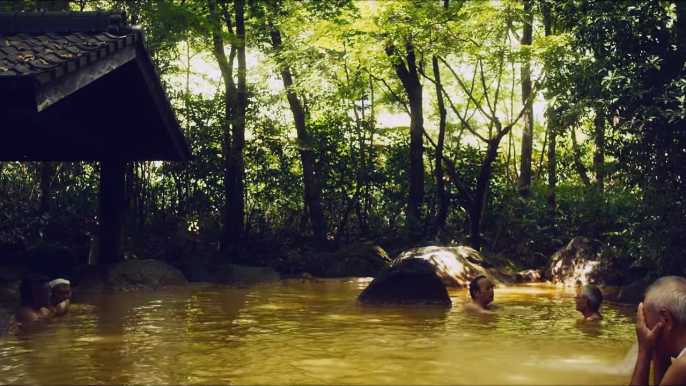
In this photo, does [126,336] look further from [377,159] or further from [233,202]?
[377,159]

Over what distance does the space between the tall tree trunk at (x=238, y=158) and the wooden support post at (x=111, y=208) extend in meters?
4.63

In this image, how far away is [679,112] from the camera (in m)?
10.4

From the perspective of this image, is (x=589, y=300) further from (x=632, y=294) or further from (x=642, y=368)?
(x=642, y=368)

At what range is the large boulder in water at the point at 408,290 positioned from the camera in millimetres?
11531

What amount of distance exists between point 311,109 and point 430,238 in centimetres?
474

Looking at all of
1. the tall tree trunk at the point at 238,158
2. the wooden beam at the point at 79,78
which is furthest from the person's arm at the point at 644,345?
the tall tree trunk at the point at 238,158

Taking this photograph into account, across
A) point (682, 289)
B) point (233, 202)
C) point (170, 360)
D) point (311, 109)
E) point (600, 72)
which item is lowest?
point (170, 360)

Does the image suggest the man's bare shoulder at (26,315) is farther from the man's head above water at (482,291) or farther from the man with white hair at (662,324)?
the man with white hair at (662,324)

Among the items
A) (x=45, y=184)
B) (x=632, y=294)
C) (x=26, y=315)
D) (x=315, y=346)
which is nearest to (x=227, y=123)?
(x=45, y=184)

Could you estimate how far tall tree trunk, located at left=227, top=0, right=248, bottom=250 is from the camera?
17536mm

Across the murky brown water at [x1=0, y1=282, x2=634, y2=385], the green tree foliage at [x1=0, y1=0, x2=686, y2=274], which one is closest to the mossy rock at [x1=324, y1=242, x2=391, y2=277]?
the green tree foliage at [x1=0, y1=0, x2=686, y2=274]

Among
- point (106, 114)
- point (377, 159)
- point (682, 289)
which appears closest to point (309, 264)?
point (377, 159)

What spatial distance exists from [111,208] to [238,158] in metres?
5.06

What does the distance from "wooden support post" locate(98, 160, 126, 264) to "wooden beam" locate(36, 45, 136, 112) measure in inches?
220
